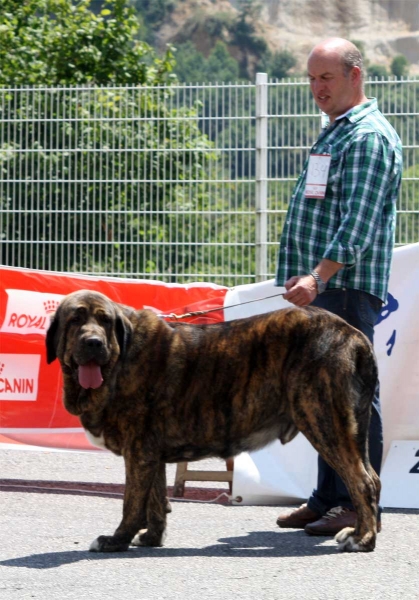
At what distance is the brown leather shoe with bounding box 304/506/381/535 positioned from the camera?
5543 mm

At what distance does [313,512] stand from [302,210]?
4.87ft

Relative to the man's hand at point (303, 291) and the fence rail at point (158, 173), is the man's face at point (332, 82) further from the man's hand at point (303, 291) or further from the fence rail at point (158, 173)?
the fence rail at point (158, 173)

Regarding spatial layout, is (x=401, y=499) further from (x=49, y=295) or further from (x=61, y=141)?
(x=61, y=141)

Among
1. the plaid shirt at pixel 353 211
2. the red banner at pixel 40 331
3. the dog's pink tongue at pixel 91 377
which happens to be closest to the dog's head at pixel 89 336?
the dog's pink tongue at pixel 91 377

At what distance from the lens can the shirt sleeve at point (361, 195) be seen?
17.6 feet

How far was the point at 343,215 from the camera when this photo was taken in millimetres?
5480

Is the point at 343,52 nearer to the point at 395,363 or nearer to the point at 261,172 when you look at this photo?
the point at 395,363

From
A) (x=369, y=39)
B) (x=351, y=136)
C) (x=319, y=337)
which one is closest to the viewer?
(x=319, y=337)

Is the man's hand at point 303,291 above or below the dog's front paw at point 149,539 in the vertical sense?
above

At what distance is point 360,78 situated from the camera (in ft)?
18.8

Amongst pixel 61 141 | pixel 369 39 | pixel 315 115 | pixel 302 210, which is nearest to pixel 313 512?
pixel 302 210

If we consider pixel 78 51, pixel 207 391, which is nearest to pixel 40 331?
pixel 207 391

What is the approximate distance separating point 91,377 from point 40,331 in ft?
7.50

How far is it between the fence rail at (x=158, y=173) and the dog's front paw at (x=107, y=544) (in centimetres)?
488
